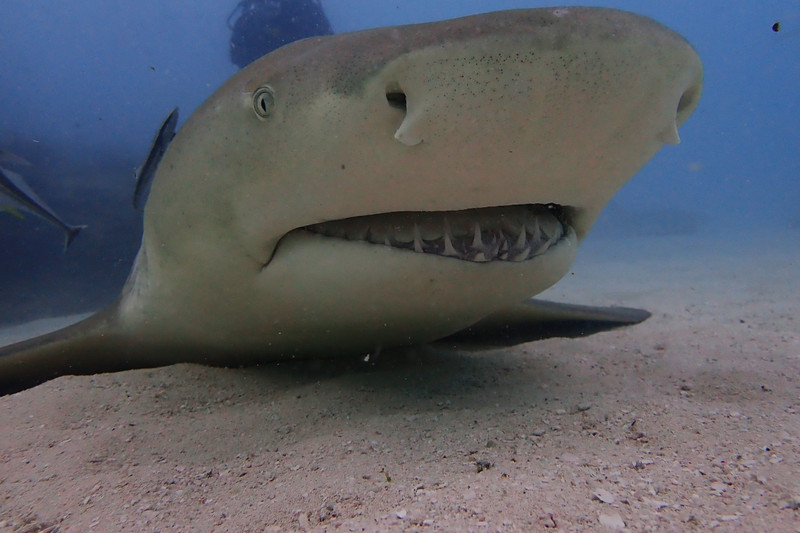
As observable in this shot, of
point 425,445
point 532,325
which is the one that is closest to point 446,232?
point 425,445

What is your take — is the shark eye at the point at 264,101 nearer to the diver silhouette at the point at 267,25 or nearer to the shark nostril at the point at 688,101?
the shark nostril at the point at 688,101

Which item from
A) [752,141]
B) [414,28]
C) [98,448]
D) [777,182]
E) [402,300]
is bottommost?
[98,448]

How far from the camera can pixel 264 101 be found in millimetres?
1478

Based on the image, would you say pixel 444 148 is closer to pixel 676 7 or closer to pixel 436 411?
pixel 436 411

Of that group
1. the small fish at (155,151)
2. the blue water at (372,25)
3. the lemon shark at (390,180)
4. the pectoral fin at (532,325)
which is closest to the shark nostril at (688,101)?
the lemon shark at (390,180)

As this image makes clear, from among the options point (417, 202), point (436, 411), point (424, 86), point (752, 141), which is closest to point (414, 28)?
point (424, 86)

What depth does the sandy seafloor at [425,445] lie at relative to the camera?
1044 mm

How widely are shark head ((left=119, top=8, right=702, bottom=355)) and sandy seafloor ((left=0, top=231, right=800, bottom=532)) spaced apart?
330mm

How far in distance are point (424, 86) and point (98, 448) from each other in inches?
63.0

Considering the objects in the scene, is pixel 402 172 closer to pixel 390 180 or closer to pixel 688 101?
pixel 390 180

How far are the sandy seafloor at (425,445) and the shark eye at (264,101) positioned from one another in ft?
3.52

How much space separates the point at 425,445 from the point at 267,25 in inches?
640

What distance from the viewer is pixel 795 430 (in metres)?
1.41

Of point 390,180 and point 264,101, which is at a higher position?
point 264,101
